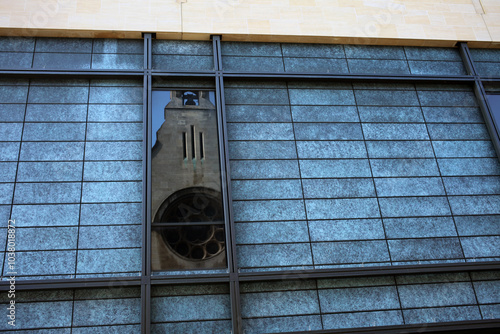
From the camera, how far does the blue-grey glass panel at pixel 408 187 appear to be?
11.6 meters

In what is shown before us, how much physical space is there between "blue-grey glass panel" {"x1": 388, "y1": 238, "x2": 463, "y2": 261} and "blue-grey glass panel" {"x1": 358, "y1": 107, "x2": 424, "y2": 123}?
3.44 meters

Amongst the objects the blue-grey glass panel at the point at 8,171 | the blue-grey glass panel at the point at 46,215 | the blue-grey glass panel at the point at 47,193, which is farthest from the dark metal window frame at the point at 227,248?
the blue-grey glass panel at the point at 8,171

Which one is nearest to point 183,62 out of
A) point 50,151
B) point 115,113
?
point 115,113

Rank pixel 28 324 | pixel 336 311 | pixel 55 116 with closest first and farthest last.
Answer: pixel 28 324 < pixel 336 311 < pixel 55 116

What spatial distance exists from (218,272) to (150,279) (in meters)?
1.52

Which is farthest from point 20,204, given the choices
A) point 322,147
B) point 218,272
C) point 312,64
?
point 312,64

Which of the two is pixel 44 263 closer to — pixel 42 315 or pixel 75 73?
pixel 42 315

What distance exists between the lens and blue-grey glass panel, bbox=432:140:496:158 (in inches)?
484

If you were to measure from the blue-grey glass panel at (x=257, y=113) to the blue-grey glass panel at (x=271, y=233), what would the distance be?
9.48 feet

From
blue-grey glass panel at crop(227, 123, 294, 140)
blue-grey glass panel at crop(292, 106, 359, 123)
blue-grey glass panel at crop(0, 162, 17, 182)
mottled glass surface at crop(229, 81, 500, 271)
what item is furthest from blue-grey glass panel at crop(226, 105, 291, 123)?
blue-grey glass panel at crop(0, 162, 17, 182)

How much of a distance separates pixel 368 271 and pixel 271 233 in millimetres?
2439

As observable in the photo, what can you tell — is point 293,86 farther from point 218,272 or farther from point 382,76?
point 218,272

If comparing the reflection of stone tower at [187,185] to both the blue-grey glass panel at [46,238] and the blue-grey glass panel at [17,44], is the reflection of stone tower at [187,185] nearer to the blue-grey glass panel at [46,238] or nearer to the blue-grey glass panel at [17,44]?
the blue-grey glass panel at [46,238]

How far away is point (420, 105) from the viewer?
12836 millimetres
